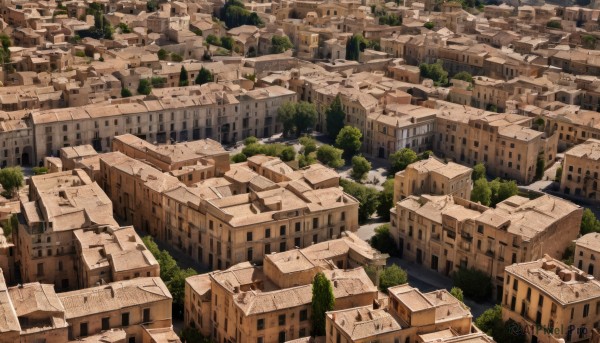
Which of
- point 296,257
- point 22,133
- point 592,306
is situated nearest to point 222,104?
point 22,133

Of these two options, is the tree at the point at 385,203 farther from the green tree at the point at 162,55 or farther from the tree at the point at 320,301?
the green tree at the point at 162,55

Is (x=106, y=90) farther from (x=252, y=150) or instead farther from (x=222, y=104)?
(x=252, y=150)

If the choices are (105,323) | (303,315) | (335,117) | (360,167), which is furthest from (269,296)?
(335,117)

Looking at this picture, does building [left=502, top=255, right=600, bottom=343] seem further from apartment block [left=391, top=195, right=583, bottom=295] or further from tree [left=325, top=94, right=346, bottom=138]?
tree [left=325, top=94, right=346, bottom=138]

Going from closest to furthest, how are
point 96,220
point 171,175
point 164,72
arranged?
1. point 96,220
2. point 171,175
3. point 164,72

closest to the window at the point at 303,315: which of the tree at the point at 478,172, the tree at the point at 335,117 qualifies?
the tree at the point at 478,172

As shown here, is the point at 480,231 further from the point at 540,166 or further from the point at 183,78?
the point at 183,78
